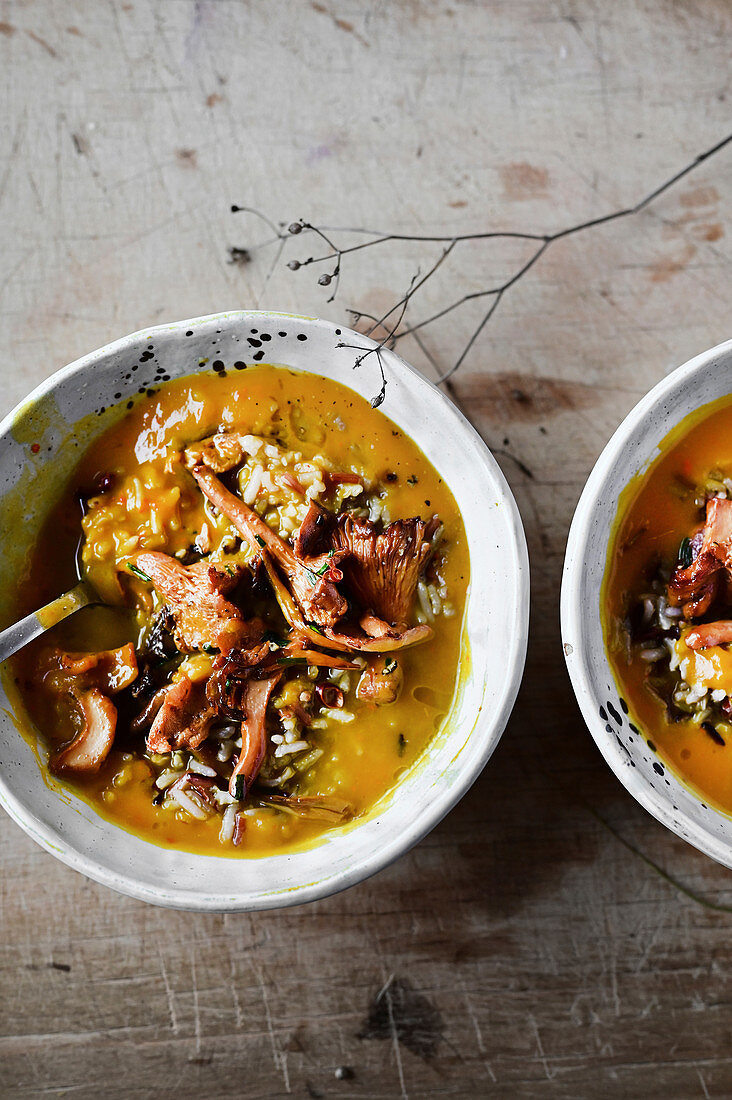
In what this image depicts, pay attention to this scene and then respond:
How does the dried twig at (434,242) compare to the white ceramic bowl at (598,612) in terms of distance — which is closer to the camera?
the white ceramic bowl at (598,612)

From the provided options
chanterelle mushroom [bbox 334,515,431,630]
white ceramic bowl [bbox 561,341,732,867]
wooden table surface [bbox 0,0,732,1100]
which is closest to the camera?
white ceramic bowl [bbox 561,341,732,867]

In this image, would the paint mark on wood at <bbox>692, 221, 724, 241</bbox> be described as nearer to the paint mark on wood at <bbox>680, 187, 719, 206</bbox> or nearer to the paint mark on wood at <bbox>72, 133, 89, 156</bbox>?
the paint mark on wood at <bbox>680, 187, 719, 206</bbox>

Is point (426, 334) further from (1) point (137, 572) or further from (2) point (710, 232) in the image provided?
(1) point (137, 572)

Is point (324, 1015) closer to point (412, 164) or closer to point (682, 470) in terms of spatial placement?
point (682, 470)

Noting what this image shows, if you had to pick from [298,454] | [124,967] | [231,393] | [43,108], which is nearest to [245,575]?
[298,454]

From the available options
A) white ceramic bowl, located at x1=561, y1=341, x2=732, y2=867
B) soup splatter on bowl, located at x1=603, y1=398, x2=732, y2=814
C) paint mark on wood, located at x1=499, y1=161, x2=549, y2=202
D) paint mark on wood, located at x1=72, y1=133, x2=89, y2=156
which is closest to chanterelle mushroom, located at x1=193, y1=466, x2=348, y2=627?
white ceramic bowl, located at x1=561, y1=341, x2=732, y2=867

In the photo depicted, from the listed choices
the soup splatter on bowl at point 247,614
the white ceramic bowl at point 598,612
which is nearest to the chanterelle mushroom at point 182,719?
the soup splatter on bowl at point 247,614

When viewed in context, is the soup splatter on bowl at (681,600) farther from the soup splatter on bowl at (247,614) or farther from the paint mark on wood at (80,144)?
the paint mark on wood at (80,144)
